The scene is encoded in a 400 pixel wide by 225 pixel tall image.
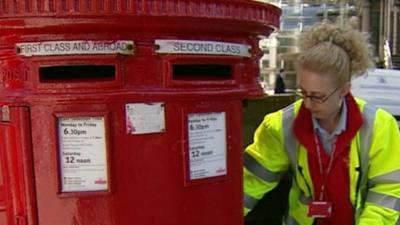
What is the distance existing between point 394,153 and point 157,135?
37.6 inches

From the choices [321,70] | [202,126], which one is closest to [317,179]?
[321,70]

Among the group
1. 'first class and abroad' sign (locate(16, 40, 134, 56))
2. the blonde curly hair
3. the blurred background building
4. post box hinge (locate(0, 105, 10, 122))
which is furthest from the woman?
the blurred background building

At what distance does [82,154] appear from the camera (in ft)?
5.16

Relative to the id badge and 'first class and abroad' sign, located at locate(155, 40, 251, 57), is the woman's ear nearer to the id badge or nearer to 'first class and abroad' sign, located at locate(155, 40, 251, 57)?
the id badge

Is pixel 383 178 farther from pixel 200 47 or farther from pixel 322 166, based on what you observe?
pixel 200 47

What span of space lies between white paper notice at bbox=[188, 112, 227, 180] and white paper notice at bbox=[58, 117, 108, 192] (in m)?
0.26

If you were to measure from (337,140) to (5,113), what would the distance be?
1.16 m

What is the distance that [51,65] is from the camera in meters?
1.54

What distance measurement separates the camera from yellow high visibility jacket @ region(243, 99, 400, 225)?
6.77 ft

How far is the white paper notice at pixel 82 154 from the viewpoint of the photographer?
156cm

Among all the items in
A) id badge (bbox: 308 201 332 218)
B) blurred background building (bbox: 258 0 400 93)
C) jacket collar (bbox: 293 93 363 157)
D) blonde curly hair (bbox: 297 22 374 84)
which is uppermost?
blurred background building (bbox: 258 0 400 93)

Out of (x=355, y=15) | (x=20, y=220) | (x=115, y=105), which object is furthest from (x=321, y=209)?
(x=355, y=15)

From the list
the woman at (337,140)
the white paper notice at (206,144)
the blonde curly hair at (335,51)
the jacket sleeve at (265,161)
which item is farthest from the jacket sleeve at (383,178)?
the white paper notice at (206,144)

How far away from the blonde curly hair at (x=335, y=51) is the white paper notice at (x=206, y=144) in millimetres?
501
